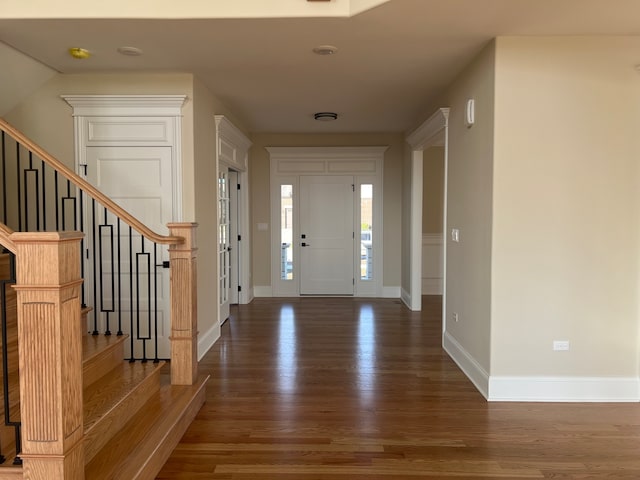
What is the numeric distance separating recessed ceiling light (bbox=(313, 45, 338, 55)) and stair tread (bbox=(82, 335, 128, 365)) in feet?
8.44

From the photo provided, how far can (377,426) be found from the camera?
3025 millimetres

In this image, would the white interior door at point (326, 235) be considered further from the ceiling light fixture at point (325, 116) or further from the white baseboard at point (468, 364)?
the white baseboard at point (468, 364)

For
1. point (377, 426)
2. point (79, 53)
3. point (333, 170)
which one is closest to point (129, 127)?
point (79, 53)

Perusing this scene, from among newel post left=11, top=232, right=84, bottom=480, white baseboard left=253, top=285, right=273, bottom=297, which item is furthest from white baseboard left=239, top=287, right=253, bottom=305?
newel post left=11, top=232, right=84, bottom=480

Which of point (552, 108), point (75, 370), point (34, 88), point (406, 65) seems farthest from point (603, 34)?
point (34, 88)

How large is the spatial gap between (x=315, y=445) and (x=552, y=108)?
2808mm

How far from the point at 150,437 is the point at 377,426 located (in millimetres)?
1402

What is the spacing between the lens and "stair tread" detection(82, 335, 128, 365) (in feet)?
9.53

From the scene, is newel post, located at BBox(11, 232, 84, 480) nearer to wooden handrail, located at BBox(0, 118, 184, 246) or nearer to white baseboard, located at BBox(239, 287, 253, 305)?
wooden handrail, located at BBox(0, 118, 184, 246)

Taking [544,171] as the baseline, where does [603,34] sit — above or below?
above

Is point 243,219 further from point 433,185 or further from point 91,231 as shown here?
point 433,185

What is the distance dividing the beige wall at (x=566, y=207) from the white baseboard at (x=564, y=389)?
0.06m

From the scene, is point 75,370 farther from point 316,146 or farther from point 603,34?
point 316,146

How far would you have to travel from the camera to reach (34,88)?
13.5 ft
